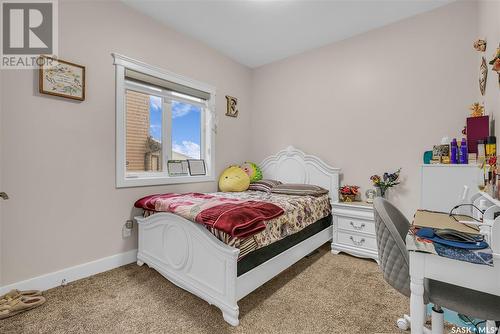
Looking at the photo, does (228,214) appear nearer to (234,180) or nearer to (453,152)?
(234,180)

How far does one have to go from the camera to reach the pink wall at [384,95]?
2.45 meters

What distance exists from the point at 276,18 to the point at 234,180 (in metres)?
2.08

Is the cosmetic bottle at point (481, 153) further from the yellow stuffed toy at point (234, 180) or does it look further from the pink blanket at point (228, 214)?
the yellow stuffed toy at point (234, 180)

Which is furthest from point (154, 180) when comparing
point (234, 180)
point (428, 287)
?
point (428, 287)

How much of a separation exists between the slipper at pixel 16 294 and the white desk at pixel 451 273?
2593mm

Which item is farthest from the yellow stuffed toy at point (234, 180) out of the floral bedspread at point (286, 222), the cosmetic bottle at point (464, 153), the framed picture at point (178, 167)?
the cosmetic bottle at point (464, 153)

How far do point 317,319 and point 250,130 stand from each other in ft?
10.1

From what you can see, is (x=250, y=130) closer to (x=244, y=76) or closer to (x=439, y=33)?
(x=244, y=76)

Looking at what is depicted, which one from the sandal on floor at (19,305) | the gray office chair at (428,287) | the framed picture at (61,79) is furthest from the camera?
the framed picture at (61,79)

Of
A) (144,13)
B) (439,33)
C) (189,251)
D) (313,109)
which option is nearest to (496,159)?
(439,33)

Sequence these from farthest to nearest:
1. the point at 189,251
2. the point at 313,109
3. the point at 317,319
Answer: the point at 313,109
the point at 189,251
the point at 317,319

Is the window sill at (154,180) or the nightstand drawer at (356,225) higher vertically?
the window sill at (154,180)

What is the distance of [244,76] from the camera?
4035 millimetres

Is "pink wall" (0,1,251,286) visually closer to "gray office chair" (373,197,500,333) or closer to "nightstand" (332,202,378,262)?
"nightstand" (332,202,378,262)
